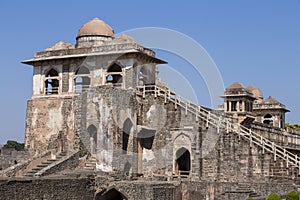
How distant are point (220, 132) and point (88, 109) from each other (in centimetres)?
780

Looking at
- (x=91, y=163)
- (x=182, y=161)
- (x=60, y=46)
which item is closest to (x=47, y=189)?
(x=91, y=163)

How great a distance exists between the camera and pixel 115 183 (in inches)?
999

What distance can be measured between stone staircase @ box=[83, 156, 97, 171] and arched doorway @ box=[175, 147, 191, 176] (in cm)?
533

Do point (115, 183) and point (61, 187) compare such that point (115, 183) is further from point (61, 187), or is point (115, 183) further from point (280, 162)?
point (280, 162)

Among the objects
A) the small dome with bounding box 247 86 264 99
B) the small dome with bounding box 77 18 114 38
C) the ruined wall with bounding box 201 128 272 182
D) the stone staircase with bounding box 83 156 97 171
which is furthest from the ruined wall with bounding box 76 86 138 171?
the small dome with bounding box 247 86 264 99

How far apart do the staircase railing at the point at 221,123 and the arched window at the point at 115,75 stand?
1506 mm

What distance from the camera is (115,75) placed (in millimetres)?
35844

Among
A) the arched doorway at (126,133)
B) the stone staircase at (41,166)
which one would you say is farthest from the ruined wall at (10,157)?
the arched doorway at (126,133)

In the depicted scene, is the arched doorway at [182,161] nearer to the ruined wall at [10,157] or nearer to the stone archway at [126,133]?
the stone archway at [126,133]

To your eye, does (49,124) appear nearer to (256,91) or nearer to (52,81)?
(52,81)

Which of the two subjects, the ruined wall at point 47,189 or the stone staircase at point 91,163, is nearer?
the ruined wall at point 47,189

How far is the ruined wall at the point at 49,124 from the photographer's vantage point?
33672 mm

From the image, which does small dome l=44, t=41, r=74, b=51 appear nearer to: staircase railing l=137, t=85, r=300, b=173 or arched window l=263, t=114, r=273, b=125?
staircase railing l=137, t=85, r=300, b=173

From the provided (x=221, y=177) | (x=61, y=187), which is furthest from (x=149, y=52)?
(x=61, y=187)
